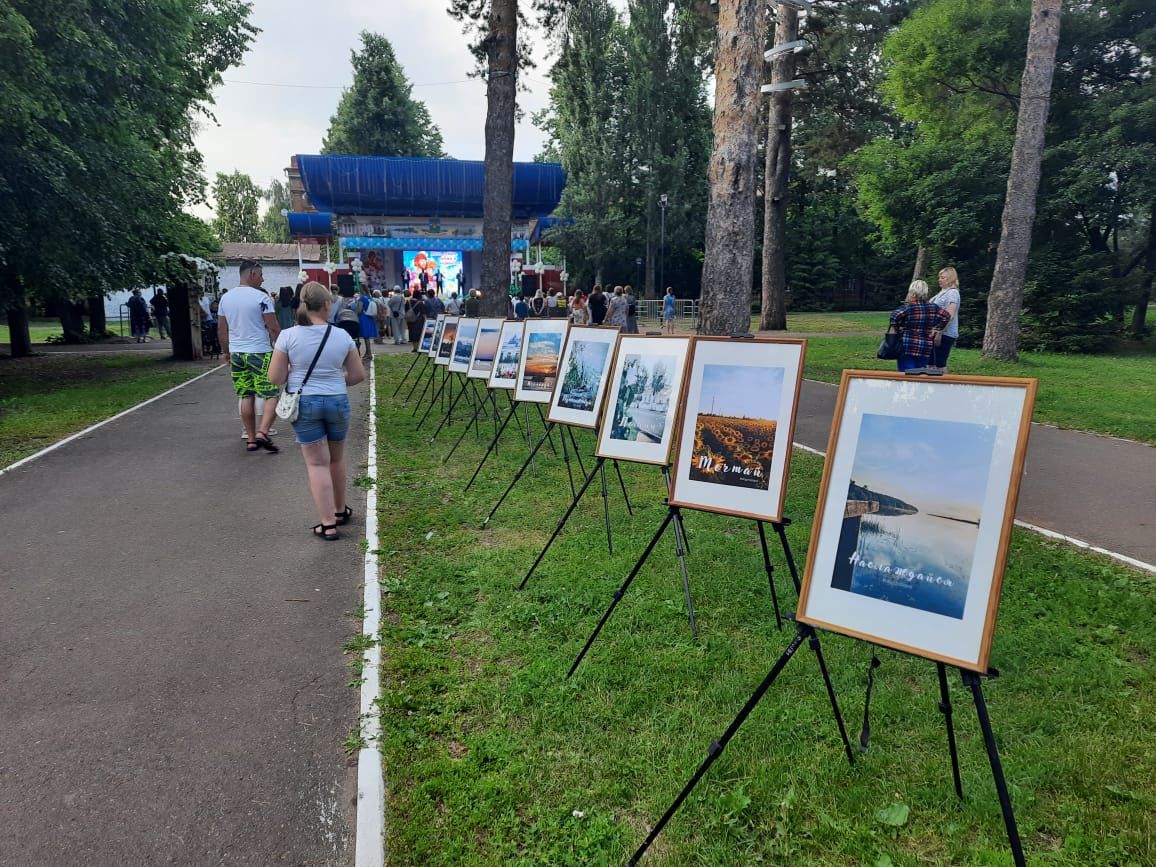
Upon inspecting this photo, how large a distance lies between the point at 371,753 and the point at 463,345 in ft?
22.9

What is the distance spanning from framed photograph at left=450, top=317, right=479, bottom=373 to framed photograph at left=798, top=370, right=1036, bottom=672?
284 inches

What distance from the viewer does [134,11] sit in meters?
12.3

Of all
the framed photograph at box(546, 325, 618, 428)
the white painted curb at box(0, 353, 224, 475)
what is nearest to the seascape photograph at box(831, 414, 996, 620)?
the framed photograph at box(546, 325, 618, 428)

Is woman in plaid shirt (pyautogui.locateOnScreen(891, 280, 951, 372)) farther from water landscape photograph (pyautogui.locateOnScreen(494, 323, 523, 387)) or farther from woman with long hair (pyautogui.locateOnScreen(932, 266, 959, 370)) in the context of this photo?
water landscape photograph (pyautogui.locateOnScreen(494, 323, 523, 387))

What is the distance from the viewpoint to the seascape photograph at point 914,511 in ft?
7.23

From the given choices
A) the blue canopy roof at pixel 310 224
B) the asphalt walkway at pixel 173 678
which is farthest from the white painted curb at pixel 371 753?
the blue canopy roof at pixel 310 224

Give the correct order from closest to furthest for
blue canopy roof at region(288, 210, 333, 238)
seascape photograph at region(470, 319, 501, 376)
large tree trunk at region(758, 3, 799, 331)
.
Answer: seascape photograph at region(470, 319, 501, 376) < large tree trunk at region(758, 3, 799, 331) < blue canopy roof at region(288, 210, 333, 238)

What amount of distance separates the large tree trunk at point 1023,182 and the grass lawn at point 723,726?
12.1 meters

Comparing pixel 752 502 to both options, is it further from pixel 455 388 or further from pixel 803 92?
pixel 803 92

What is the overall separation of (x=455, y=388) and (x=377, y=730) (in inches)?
420

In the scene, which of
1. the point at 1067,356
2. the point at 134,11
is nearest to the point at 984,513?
the point at 134,11

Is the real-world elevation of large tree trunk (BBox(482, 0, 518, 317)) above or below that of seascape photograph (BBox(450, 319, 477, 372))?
above

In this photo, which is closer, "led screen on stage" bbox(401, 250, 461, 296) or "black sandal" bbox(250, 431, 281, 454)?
"black sandal" bbox(250, 431, 281, 454)

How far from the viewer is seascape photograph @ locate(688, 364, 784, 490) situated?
351 centimetres
